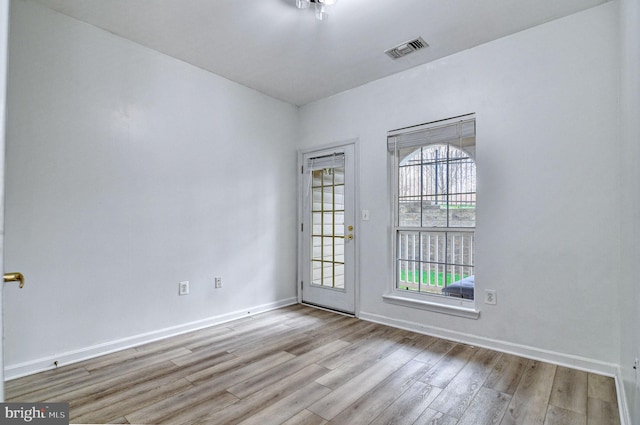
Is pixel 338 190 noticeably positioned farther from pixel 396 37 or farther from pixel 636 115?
pixel 636 115

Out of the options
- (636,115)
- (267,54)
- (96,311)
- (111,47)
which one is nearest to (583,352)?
(636,115)

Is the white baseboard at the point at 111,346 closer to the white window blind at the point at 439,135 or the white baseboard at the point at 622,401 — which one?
the white window blind at the point at 439,135

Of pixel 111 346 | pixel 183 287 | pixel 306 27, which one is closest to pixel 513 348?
pixel 183 287

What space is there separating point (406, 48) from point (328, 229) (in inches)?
85.9

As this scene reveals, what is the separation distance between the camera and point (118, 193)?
280 centimetres

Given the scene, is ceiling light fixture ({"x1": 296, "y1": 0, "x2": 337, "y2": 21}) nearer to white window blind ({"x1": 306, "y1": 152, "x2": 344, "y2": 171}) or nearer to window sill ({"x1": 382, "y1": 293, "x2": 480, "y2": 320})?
white window blind ({"x1": 306, "y1": 152, "x2": 344, "y2": 171})

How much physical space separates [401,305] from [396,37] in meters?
2.53

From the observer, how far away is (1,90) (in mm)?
653

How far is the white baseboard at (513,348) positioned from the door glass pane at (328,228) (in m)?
0.81

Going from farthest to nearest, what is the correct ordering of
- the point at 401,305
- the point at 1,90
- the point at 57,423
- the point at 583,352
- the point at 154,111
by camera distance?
the point at 401,305 < the point at 154,111 < the point at 583,352 < the point at 57,423 < the point at 1,90

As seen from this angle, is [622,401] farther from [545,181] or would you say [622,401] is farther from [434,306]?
[545,181]

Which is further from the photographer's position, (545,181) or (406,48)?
(406,48)

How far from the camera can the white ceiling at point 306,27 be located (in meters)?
2.41

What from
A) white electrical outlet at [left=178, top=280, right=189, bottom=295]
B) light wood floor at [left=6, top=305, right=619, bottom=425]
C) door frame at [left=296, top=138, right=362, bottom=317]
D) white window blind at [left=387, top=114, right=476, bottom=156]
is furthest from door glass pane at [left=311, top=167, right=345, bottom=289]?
white electrical outlet at [left=178, top=280, right=189, bottom=295]
